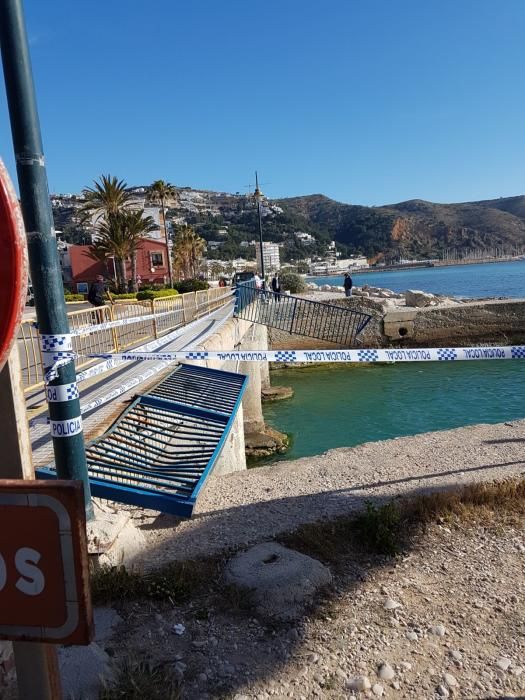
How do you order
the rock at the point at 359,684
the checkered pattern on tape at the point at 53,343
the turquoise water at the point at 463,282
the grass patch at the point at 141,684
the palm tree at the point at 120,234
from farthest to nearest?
the turquoise water at the point at 463,282 < the palm tree at the point at 120,234 < the checkered pattern on tape at the point at 53,343 < the rock at the point at 359,684 < the grass patch at the point at 141,684

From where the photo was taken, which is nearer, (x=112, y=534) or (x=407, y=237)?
(x=112, y=534)

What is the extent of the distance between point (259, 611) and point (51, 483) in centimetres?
229

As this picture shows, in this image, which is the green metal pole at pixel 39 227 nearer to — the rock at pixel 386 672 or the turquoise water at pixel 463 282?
the rock at pixel 386 672

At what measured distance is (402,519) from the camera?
4.40 meters

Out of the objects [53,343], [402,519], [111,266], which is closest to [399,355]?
[402,519]

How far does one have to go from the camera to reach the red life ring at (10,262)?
1.33 metres

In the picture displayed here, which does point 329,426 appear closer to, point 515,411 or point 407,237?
point 515,411

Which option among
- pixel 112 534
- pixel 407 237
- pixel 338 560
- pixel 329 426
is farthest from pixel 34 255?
pixel 407 237

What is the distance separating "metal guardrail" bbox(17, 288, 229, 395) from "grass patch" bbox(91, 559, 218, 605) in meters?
4.27

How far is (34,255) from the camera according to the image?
3510 mm

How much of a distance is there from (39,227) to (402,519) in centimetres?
355

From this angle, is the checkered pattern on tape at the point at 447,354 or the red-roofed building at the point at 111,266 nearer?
the checkered pattern on tape at the point at 447,354

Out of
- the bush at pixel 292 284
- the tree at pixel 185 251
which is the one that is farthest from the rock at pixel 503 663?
the tree at pixel 185 251

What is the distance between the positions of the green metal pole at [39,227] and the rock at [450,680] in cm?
258
